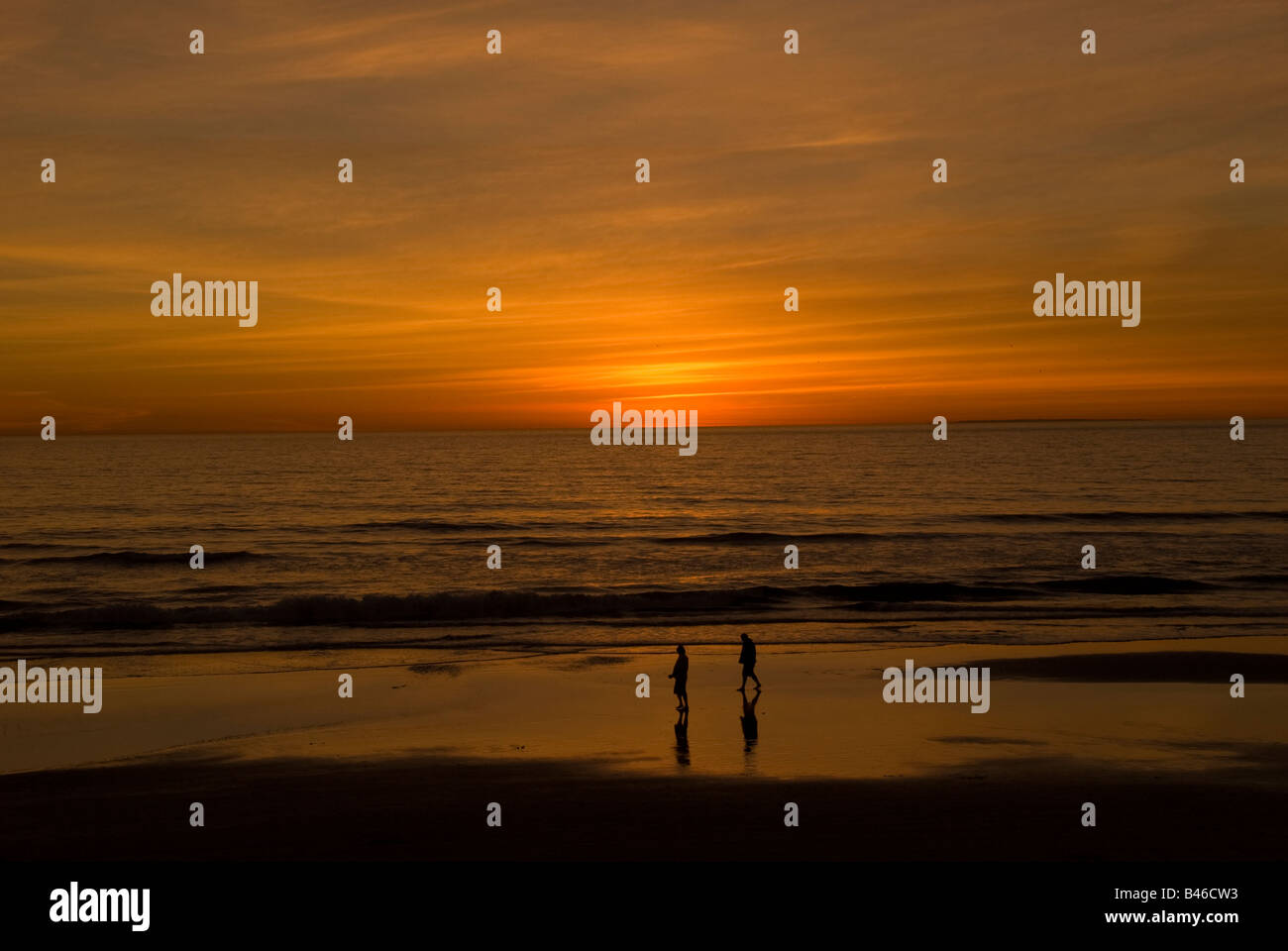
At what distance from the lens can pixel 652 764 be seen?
15844 millimetres

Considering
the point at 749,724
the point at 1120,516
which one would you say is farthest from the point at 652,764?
the point at 1120,516

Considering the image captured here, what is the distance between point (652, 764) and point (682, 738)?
1.72 metres

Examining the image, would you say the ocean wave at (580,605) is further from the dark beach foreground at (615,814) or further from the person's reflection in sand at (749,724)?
the dark beach foreground at (615,814)

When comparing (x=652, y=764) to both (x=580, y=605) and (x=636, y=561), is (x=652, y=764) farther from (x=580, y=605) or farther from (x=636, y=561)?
(x=636, y=561)

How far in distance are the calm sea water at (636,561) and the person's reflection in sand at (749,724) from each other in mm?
9472

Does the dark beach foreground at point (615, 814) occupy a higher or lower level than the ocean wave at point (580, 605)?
lower

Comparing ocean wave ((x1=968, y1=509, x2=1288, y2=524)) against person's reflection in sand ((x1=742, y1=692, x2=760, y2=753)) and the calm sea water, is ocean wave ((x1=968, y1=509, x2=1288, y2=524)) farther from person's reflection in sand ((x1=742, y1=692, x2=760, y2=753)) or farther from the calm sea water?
person's reflection in sand ((x1=742, y1=692, x2=760, y2=753))

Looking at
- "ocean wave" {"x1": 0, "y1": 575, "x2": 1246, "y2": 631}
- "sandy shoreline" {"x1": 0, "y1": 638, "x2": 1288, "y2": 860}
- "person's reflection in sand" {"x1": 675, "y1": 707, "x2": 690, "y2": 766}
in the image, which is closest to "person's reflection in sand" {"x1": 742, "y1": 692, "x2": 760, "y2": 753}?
"sandy shoreline" {"x1": 0, "y1": 638, "x2": 1288, "y2": 860}

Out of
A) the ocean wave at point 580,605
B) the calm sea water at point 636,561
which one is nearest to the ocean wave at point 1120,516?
the calm sea water at point 636,561

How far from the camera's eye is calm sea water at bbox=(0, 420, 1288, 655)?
32.5 m

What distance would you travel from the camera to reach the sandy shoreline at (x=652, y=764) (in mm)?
12555
